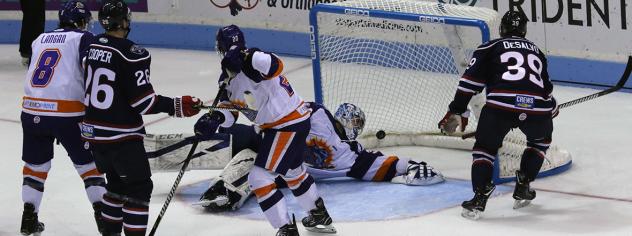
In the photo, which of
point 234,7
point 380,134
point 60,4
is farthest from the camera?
point 60,4

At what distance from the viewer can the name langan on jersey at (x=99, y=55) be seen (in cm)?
505

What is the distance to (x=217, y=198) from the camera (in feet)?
19.9

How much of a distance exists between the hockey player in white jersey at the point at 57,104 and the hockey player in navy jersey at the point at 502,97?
1.68 meters

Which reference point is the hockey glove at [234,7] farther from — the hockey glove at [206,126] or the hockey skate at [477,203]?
the hockey glove at [206,126]

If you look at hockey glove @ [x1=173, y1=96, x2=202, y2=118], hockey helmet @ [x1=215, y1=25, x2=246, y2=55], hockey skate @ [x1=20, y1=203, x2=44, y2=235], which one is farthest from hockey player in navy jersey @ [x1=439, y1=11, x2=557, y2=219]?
hockey skate @ [x1=20, y1=203, x2=44, y2=235]

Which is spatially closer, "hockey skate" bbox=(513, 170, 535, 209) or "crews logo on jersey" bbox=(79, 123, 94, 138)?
"crews logo on jersey" bbox=(79, 123, 94, 138)

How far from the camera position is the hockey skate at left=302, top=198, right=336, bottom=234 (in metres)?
5.66

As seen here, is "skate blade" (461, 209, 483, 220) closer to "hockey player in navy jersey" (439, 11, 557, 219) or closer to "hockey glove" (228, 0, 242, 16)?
"hockey player in navy jersey" (439, 11, 557, 219)

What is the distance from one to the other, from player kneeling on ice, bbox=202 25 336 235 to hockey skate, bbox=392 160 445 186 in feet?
3.20

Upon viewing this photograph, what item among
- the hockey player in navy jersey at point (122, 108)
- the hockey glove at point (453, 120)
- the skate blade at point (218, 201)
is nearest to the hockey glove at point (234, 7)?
the skate blade at point (218, 201)

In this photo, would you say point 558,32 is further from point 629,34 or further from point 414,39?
point 414,39

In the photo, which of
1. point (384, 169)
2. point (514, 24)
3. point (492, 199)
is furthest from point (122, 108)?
point (492, 199)

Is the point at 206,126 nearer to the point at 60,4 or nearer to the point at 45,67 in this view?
the point at 45,67

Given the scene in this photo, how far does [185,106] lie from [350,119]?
4.90ft
